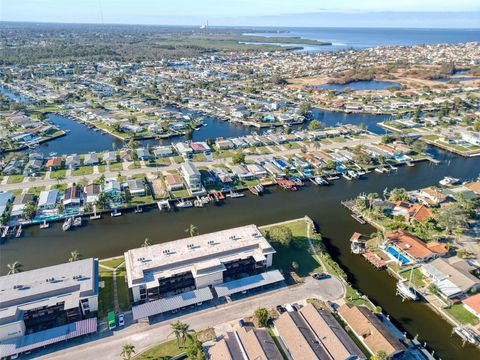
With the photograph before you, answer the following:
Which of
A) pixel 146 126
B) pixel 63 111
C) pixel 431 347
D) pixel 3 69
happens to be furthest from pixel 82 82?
pixel 431 347

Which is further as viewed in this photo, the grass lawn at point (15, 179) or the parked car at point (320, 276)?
the grass lawn at point (15, 179)

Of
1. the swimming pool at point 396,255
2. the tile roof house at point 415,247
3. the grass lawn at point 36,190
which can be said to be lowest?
the swimming pool at point 396,255

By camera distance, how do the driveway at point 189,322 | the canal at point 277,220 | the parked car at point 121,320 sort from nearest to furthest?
the driveway at point 189,322
the parked car at point 121,320
the canal at point 277,220

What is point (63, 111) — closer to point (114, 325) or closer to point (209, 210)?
point (209, 210)

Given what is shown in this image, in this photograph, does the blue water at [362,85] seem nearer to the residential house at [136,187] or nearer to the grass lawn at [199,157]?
the grass lawn at [199,157]

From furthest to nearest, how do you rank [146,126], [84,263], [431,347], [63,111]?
[63,111], [146,126], [84,263], [431,347]

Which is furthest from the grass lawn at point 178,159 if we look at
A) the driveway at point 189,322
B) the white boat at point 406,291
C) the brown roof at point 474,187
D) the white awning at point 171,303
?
the brown roof at point 474,187

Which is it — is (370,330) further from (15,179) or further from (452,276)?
(15,179)

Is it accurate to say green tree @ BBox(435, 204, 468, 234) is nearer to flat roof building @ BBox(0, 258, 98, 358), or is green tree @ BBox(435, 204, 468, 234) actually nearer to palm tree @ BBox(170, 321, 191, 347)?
palm tree @ BBox(170, 321, 191, 347)
